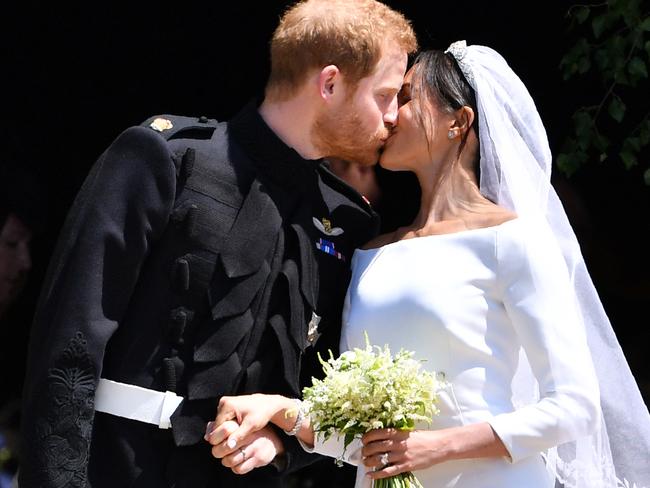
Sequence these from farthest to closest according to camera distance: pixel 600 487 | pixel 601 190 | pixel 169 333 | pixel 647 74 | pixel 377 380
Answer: pixel 601 190 < pixel 647 74 < pixel 600 487 < pixel 169 333 < pixel 377 380

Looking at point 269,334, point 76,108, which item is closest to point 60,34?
point 76,108

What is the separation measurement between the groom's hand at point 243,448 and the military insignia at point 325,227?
544 millimetres

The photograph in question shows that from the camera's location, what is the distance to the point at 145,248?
109 inches

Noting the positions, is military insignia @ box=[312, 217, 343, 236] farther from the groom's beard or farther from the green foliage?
the green foliage

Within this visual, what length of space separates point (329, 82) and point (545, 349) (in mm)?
839

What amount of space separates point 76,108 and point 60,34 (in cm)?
30

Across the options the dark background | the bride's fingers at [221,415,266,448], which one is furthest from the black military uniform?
the dark background

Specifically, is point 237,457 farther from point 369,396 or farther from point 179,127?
point 179,127

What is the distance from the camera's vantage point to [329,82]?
3016 millimetres

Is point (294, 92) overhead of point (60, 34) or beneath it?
overhead

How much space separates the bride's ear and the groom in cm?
25

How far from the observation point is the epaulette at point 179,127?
2.91 m

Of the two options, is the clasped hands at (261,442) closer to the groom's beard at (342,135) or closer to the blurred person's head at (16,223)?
the groom's beard at (342,135)

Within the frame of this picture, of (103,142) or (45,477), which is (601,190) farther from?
(45,477)
